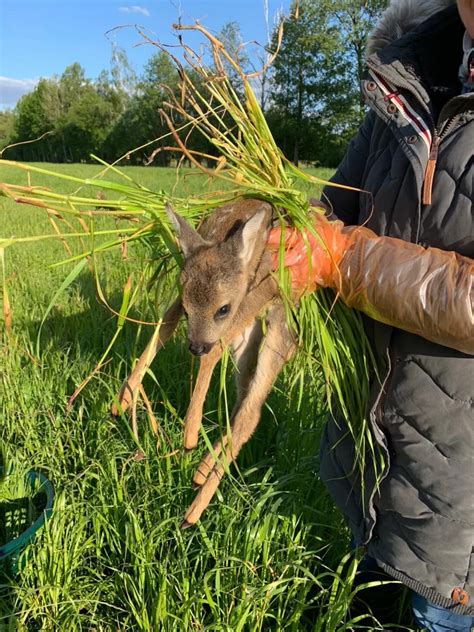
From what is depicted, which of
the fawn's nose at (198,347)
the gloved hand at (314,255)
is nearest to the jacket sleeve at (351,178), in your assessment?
the gloved hand at (314,255)

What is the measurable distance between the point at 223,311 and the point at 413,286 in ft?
2.05

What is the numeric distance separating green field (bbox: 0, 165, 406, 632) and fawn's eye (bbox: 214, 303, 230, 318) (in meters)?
0.33

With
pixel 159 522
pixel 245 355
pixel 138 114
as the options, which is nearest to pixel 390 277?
pixel 245 355

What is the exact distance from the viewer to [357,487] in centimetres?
175

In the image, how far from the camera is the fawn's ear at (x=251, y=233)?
5.16 feet

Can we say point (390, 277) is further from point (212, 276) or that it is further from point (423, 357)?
point (212, 276)

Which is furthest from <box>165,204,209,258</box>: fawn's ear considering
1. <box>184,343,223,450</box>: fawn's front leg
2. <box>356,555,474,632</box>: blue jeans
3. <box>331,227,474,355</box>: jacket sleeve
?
<box>356,555,474,632</box>: blue jeans

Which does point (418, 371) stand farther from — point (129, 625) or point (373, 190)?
point (129, 625)

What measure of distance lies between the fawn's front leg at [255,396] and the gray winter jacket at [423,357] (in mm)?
314

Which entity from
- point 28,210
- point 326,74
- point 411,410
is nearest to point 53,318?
point 411,410

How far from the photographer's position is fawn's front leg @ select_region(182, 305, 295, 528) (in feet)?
5.76

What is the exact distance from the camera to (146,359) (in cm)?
179

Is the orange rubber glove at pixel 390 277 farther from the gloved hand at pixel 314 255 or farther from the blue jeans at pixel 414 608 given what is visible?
the blue jeans at pixel 414 608

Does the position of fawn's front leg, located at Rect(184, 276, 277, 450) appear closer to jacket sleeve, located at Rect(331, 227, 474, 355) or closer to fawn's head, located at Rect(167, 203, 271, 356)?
fawn's head, located at Rect(167, 203, 271, 356)
